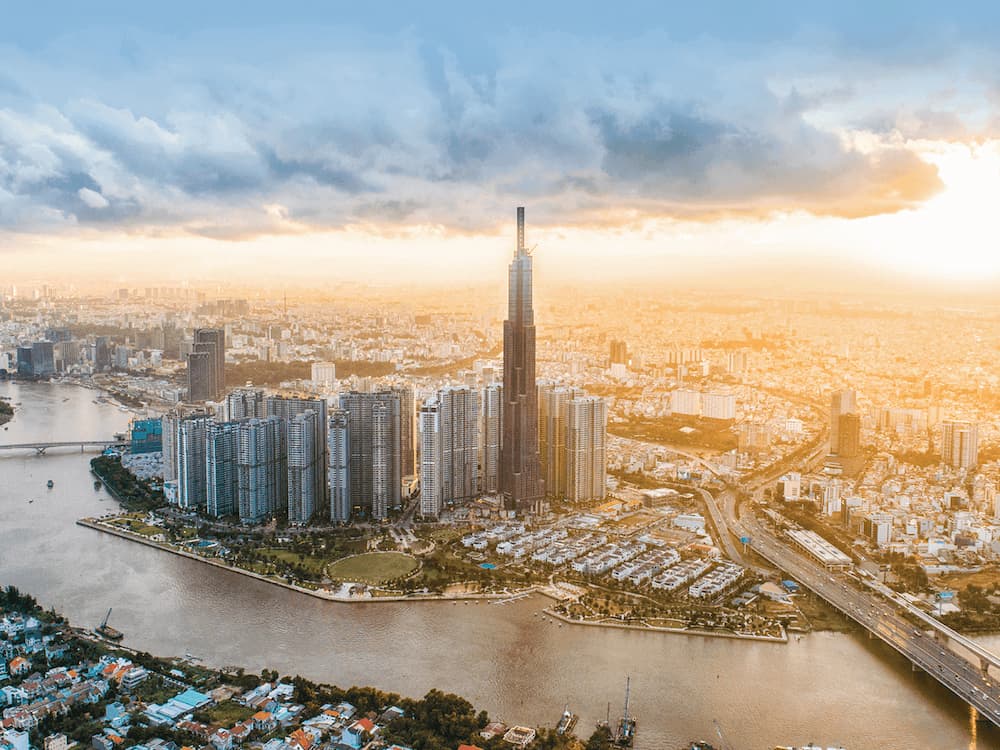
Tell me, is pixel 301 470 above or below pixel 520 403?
below

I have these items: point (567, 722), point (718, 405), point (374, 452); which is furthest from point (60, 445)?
point (567, 722)

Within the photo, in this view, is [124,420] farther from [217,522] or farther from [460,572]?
[460,572]

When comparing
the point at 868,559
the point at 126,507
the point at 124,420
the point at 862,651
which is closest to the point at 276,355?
the point at 124,420

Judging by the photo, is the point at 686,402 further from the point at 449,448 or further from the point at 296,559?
the point at 296,559

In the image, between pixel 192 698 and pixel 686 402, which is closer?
pixel 192 698

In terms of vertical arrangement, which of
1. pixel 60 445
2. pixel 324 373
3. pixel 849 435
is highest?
pixel 324 373

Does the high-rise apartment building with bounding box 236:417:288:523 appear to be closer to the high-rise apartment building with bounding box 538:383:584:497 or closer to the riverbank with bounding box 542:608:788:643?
the high-rise apartment building with bounding box 538:383:584:497

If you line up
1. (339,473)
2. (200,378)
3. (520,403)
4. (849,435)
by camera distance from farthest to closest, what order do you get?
1. (200,378)
2. (849,435)
3. (520,403)
4. (339,473)
